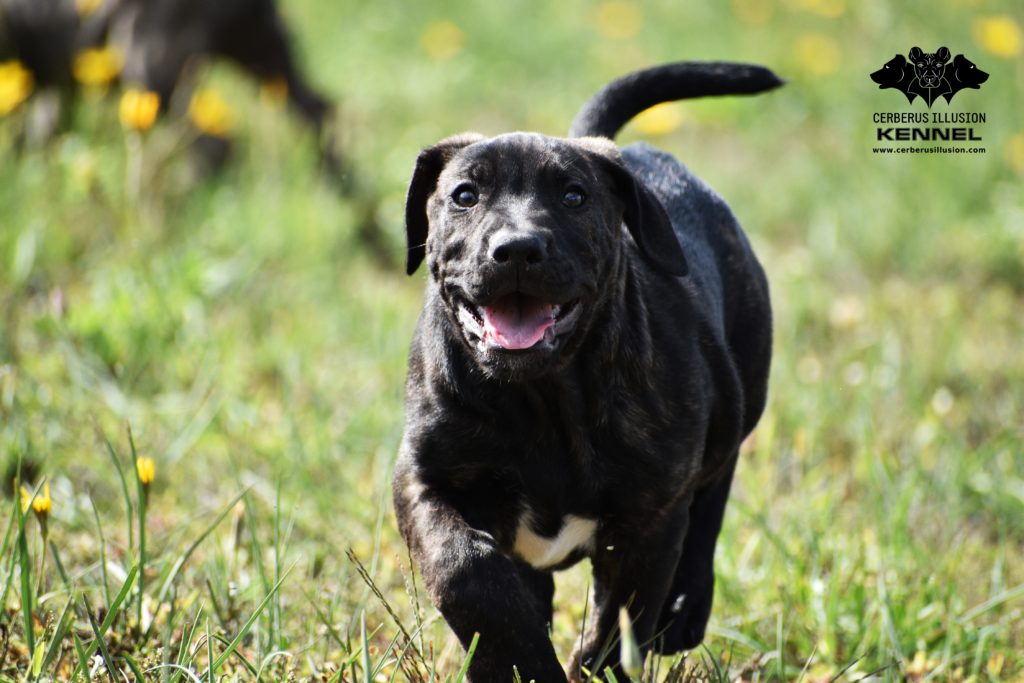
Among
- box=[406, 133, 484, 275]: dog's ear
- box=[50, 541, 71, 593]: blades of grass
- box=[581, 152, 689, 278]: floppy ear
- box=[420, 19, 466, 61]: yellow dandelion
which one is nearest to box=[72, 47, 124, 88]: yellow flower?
box=[420, 19, 466, 61]: yellow dandelion

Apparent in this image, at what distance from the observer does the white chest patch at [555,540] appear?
3.06 metres

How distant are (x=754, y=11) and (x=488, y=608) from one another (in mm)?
8903

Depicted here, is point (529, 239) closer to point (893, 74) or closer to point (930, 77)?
point (930, 77)

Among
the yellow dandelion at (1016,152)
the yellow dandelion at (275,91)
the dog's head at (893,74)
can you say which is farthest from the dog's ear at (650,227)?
the yellow dandelion at (1016,152)

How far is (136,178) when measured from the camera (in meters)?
5.96

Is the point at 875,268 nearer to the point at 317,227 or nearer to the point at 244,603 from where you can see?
the point at 317,227

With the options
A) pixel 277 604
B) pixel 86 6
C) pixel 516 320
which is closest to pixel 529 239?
pixel 516 320

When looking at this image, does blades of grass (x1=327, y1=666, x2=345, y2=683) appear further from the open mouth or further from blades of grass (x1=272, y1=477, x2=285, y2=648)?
the open mouth

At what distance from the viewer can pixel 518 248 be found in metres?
2.76

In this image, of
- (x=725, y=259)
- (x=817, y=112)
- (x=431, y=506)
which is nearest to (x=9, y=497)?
(x=431, y=506)

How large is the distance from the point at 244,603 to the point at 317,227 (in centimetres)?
368

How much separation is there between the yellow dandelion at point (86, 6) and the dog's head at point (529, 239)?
4205 mm

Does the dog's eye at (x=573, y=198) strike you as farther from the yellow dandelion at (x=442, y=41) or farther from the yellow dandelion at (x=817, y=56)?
the yellow dandelion at (x=442, y=41)

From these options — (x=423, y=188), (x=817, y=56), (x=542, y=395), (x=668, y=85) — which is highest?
(x=817, y=56)
